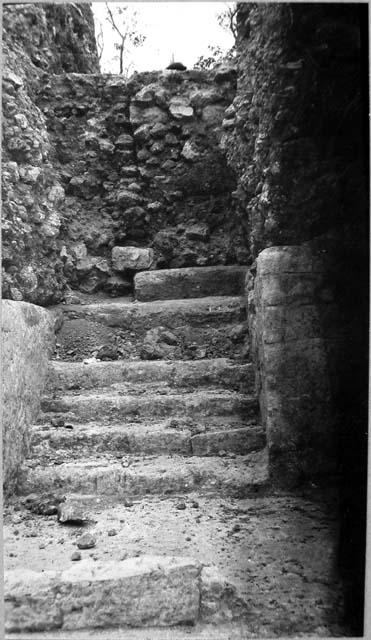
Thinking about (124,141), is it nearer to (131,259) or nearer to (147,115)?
(147,115)

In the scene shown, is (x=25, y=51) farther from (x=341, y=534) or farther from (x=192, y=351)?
(x=341, y=534)

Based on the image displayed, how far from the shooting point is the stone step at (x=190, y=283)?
3434mm

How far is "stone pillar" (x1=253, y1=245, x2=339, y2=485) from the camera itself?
1956mm

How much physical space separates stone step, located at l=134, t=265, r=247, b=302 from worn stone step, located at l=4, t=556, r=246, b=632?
222 centimetres

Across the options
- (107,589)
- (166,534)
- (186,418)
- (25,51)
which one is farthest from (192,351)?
(25,51)

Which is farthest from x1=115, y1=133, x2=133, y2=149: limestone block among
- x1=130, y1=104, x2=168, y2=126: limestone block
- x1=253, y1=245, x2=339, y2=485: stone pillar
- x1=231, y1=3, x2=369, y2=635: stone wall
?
x1=253, y1=245, x2=339, y2=485: stone pillar

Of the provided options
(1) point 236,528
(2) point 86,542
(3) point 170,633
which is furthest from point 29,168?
(3) point 170,633

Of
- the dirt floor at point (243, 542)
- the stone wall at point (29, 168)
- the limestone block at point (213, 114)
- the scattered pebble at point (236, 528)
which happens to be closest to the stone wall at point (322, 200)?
the dirt floor at point (243, 542)

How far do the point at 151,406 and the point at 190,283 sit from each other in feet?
4.36

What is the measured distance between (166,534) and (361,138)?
162cm

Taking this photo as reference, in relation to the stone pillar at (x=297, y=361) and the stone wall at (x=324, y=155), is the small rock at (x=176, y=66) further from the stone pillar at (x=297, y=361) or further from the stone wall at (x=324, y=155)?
the stone pillar at (x=297, y=361)

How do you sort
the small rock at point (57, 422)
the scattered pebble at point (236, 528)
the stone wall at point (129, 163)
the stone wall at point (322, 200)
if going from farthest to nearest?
1. the stone wall at point (129, 163)
2. the small rock at point (57, 422)
3. the scattered pebble at point (236, 528)
4. the stone wall at point (322, 200)

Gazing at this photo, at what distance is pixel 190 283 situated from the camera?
3477 mm

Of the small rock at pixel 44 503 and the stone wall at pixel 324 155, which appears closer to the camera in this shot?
the stone wall at pixel 324 155
